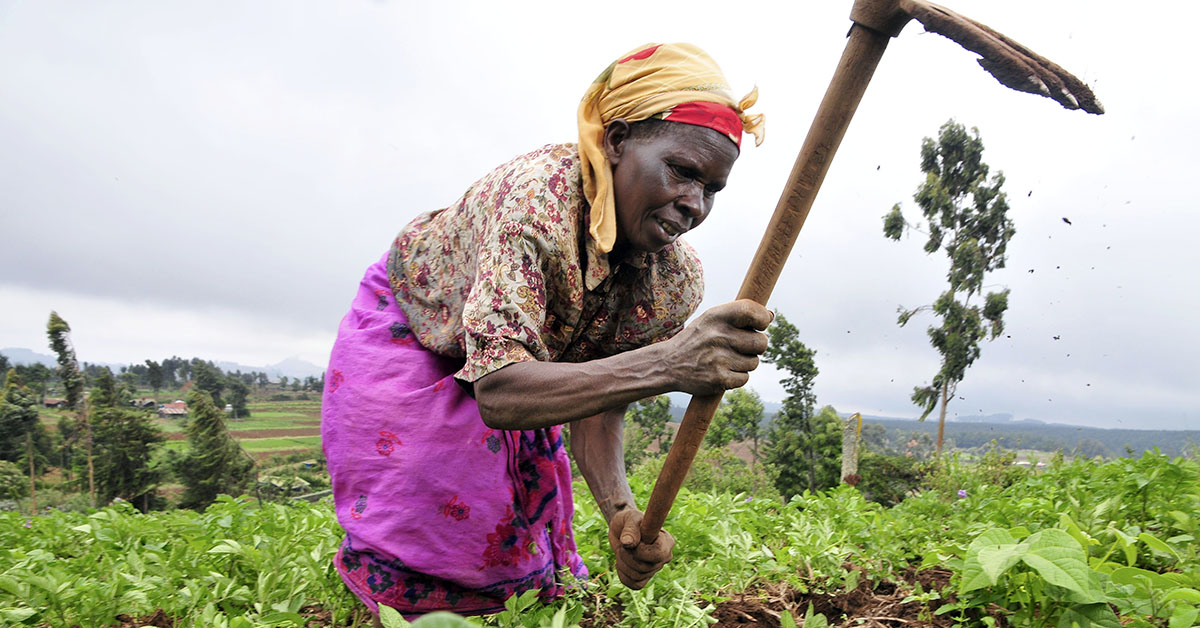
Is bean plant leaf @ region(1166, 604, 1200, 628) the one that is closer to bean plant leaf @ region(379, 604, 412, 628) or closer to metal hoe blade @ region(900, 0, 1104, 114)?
metal hoe blade @ region(900, 0, 1104, 114)

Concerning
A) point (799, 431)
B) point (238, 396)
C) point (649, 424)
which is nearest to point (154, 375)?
point (238, 396)

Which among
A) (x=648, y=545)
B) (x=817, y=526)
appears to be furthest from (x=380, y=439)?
(x=817, y=526)

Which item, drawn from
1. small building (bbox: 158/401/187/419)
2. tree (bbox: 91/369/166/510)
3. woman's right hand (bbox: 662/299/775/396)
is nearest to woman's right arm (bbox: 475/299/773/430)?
woman's right hand (bbox: 662/299/775/396)

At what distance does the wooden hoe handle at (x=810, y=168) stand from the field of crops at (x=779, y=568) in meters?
0.76

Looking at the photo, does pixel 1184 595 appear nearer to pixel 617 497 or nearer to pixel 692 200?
pixel 692 200

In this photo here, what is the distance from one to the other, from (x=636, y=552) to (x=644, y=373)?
676mm

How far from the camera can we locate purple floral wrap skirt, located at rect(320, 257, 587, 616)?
6.10ft

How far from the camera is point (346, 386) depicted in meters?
2.00

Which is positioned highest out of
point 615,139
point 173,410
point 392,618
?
point 615,139

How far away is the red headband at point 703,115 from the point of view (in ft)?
5.51

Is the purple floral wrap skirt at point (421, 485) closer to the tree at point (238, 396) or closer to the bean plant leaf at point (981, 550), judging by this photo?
the bean plant leaf at point (981, 550)

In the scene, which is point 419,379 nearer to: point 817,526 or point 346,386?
point 346,386

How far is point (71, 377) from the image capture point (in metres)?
16.8

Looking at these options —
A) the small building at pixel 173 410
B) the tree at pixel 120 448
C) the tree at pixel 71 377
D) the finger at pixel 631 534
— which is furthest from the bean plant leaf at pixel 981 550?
the small building at pixel 173 410
